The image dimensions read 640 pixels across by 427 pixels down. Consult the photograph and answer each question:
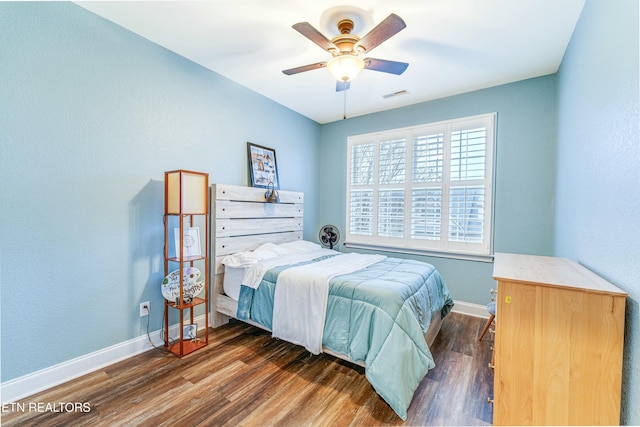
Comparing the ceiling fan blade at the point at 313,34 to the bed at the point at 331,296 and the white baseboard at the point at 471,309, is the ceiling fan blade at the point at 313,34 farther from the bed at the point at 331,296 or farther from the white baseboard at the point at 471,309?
the white baseboard at the point at 471,309

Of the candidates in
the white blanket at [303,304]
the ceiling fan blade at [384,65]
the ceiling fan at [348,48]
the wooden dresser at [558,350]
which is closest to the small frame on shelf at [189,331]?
the white blanket at [303,304]

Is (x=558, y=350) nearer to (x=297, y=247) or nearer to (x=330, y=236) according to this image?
(x=297, y=247)

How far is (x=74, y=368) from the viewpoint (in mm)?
1919

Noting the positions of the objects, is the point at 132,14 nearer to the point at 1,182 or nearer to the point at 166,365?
the point at 1,182

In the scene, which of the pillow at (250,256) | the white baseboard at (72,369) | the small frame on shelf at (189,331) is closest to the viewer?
the white baseboard at (72,369)

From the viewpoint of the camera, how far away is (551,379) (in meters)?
1.18

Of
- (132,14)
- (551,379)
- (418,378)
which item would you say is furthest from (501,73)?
(132,14)

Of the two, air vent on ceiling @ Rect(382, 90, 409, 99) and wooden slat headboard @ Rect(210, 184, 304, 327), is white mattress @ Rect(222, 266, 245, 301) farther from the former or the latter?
air vent on ceiling @ Rect(382, 90, 409, 99)

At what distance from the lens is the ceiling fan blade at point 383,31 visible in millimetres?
1553

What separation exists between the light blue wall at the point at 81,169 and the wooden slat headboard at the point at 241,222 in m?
0.50

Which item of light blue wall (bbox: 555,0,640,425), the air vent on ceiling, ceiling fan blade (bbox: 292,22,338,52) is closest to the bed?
light blue wall (bbox: 555,0,640,425)

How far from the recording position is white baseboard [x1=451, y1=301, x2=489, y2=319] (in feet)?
10.2

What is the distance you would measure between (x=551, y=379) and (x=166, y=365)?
2504mm

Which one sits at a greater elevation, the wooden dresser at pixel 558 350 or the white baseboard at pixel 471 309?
the wooden dresser at pixel 558 350
